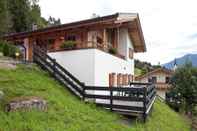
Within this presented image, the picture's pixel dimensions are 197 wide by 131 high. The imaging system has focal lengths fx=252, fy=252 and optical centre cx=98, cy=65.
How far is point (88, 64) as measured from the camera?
14430mm

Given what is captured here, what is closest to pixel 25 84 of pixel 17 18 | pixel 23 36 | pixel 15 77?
pixel 15 77

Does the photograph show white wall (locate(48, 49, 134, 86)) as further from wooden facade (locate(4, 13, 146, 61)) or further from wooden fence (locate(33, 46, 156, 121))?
wooden fence (locate(33, 46, 156, 121))

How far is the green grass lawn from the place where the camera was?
7.36 metres

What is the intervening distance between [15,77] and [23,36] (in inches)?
426

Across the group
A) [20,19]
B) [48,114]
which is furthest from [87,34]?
[20,19]

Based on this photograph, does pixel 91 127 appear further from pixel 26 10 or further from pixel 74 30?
pixel 26 10

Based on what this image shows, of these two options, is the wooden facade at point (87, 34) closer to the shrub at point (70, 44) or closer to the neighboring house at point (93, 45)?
the neighboring house at point (93, 45)

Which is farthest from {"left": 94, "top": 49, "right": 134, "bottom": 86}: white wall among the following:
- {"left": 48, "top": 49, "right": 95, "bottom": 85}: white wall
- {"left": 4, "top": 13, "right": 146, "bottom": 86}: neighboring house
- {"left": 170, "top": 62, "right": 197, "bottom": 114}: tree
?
{"left": 170, "top": 62, "right": 197, "bottom": 114}: tree

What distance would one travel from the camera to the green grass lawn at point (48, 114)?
24.2 feet

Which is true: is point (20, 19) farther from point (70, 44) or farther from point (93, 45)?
point (93, 45)

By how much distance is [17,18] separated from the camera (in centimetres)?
3856

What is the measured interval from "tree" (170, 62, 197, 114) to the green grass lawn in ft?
63.0

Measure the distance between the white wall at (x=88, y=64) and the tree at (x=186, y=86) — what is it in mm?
18122

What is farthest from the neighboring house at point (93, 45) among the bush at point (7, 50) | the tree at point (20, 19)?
the tree at point (20, 19)
